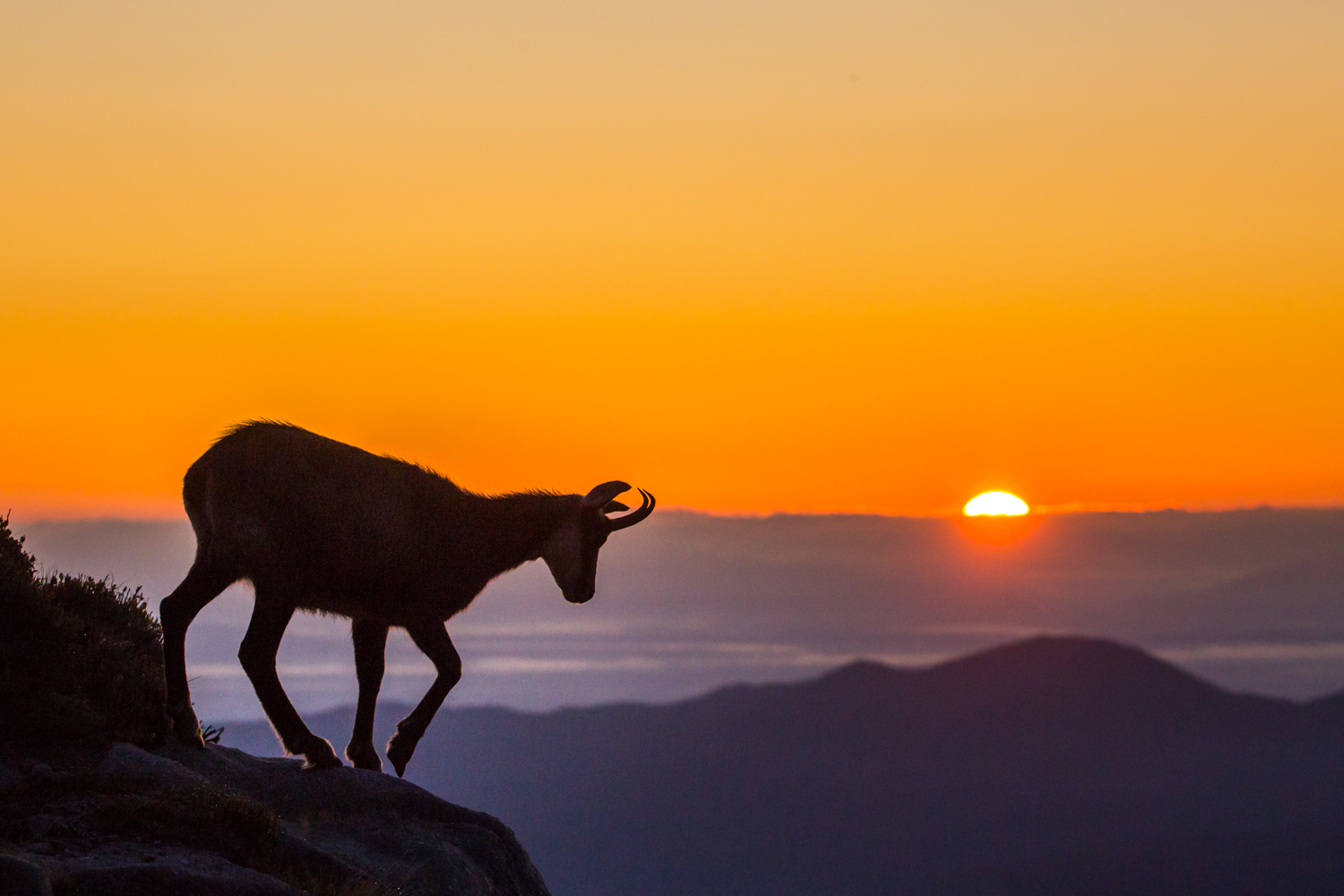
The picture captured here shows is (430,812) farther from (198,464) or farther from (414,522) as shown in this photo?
(198,464)

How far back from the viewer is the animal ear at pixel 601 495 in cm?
1595

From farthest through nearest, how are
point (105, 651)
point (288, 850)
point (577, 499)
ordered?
point (577, 499) < point (105, 651) < point (288, 850)

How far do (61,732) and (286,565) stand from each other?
241 cm

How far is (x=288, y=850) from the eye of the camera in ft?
39.9

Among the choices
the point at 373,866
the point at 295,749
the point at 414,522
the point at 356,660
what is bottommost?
the point at 373,866

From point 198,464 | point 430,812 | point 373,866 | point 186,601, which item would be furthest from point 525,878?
point 198,464

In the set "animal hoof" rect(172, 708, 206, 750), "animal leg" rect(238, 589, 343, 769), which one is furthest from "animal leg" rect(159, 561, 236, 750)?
"animal leg" rect(238, 589, 343, 769)

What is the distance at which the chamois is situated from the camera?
14117mm

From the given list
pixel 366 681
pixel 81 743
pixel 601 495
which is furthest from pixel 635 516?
pixel 81 743

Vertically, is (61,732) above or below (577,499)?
below

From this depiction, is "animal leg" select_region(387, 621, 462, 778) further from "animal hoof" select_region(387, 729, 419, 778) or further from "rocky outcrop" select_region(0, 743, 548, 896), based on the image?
"rocky outcrop" select_region(0, 743, 548, 896)

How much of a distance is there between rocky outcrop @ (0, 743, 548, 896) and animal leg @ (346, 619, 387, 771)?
880 millimetres

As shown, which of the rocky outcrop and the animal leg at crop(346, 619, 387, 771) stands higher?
the animal leg at crop(346, 619, 387, 771)

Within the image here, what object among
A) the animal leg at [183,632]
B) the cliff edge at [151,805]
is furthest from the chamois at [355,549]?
the cliff edge at [151,805]
